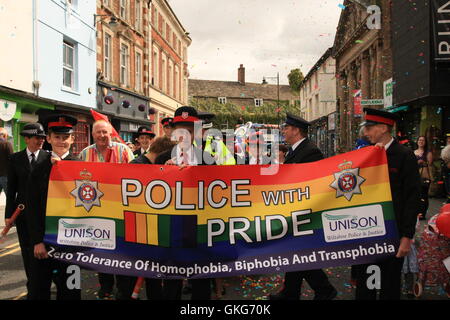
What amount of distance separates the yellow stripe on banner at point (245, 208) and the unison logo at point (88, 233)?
0.07m

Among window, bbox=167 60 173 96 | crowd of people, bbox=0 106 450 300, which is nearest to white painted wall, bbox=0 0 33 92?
crowd of people, bbox=0 106 450 300

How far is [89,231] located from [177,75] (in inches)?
1476

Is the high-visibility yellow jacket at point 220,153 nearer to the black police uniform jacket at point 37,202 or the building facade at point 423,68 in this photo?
the black police uniform jacket at point 37,202

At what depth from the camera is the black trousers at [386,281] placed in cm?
371

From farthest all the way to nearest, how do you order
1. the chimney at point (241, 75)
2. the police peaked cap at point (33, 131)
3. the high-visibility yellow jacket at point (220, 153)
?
the chimney at point (241, 75), the high-visibility yellow jacket at point (220, 153), the police peaked cap at point (33, 131)

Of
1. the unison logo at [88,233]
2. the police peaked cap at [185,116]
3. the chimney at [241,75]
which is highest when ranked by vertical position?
the chimney at [241,75]

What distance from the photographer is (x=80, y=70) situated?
18047mm

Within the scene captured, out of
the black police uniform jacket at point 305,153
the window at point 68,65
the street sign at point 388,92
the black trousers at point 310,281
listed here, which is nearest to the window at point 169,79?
the window at point 68,65

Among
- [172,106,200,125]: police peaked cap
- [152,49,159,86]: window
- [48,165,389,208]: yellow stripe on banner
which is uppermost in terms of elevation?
[152,49,159,86]: window

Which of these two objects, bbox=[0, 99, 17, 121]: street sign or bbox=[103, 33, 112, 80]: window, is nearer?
bbox=[0, 99, 17, 121]: street sign

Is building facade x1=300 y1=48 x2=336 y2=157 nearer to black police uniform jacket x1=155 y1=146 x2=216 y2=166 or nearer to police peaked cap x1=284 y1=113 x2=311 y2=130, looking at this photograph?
police peaked cap x1=284 y1=113 x2=311 y2=130

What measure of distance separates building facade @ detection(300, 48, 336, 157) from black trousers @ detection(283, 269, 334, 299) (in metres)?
34.1

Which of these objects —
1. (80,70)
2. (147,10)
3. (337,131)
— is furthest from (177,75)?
(80,70)

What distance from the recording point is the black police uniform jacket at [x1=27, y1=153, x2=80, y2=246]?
3.84 metres
